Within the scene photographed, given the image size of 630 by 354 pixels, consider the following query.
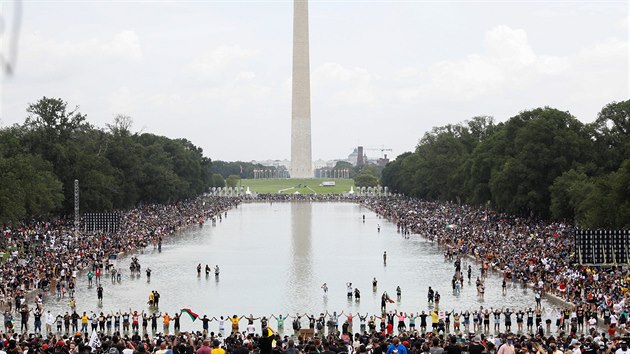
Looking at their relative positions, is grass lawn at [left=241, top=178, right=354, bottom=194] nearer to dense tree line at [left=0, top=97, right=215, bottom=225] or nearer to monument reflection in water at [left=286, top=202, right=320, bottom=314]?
dense tree line at [left=0, top=97, right=215, bottom=225]

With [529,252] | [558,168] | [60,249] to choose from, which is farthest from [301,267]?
[558,168]

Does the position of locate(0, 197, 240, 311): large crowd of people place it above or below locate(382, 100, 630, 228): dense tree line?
below

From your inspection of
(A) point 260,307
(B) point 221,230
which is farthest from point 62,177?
(A) point 260,307

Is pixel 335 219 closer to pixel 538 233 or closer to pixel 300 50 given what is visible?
pixel 538 233

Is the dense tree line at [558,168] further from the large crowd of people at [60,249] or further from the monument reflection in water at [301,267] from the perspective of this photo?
the large crowd of people at [60,249]

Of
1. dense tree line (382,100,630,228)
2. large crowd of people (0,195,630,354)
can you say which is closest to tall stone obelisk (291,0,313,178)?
dense tree line (382,100,630,228)
